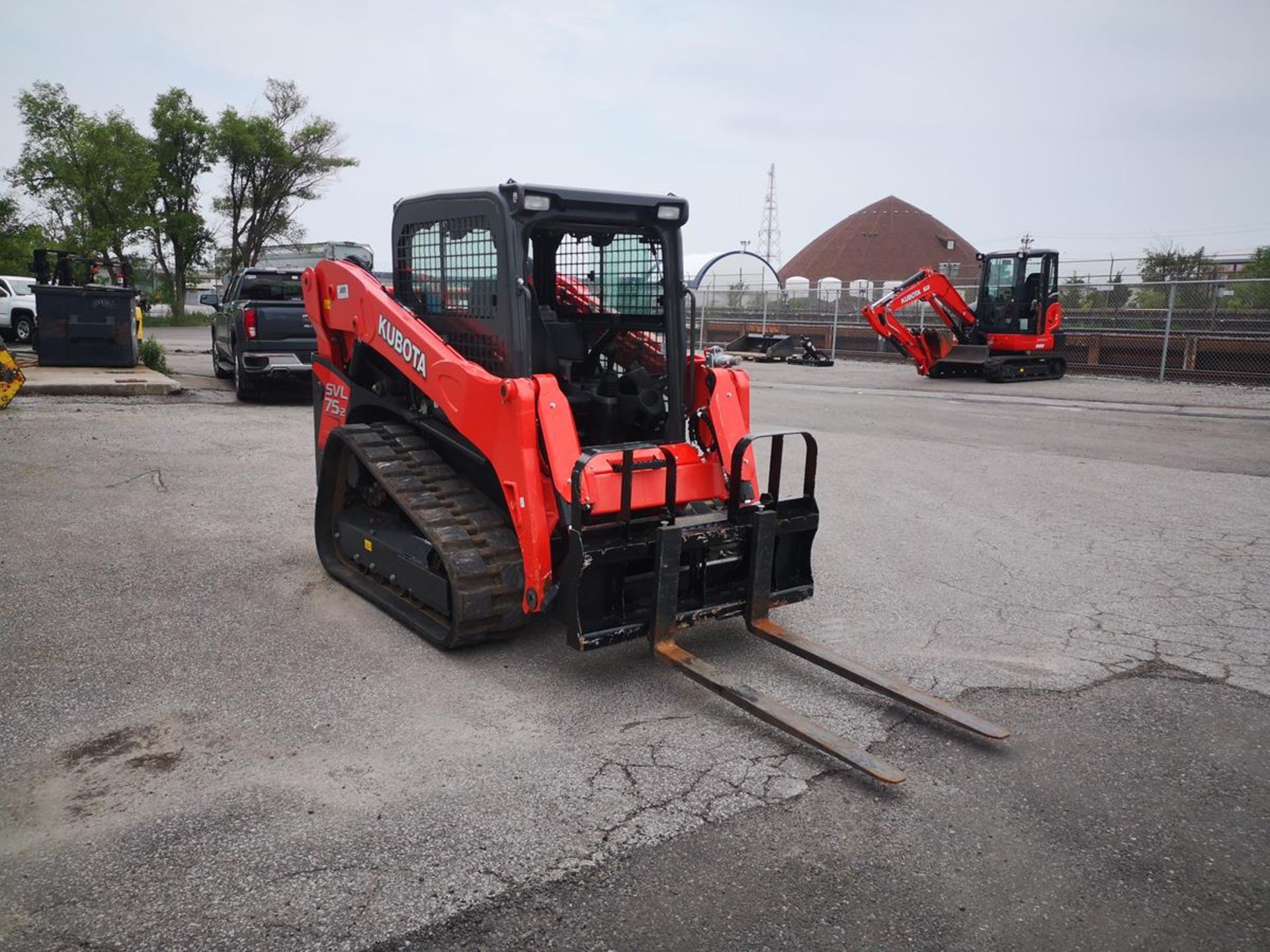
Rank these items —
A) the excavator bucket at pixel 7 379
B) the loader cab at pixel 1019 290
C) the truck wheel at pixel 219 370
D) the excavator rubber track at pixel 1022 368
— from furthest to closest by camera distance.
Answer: the loader cab at pixel 1019 290 → the excavator rubber track at pixel 1022 368 → the truck wheel at pixel 219 370 → the excavator bucket at pixel 7 379

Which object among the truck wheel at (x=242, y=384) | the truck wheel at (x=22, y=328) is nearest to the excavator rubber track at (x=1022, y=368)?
the truck wheel at (x=242, y=384)

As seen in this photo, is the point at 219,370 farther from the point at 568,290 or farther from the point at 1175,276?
the point at 1175,276

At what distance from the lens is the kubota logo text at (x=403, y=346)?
195 inches

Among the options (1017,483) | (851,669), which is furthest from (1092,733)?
(1017,483)

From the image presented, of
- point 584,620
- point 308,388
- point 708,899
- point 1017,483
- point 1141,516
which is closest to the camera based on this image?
point 708,899

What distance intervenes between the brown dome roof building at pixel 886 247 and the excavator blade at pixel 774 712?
58.7 meters

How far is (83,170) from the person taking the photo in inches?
1419

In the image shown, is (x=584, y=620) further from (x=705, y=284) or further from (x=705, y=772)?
(x=705, y=284)

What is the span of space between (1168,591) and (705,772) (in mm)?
3917

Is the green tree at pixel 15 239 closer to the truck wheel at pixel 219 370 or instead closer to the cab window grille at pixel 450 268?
the truck wheel at pixel 219 370

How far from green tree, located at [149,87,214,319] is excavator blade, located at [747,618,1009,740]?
1634 inches

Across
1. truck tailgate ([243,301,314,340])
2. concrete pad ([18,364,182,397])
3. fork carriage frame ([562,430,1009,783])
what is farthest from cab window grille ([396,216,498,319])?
concrete pad ([18,364,182,397])

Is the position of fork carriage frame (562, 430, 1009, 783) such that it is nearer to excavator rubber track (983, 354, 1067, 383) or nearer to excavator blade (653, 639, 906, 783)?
excavator blade (653, 639, 906, 783)

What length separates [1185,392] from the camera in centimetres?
1839
